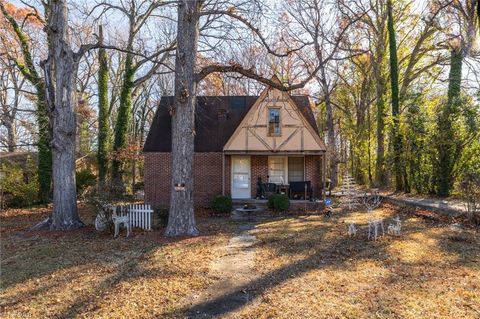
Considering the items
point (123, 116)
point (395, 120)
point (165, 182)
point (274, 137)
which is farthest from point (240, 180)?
point (123, 116)

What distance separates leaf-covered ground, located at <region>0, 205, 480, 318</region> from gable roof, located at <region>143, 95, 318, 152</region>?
7401 mm

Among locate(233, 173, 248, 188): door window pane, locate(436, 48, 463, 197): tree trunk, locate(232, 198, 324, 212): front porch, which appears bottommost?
locate(232, 198, 324, 212): front porch

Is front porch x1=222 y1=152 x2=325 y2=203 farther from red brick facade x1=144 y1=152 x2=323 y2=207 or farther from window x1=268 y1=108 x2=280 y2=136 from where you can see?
window x1=268 y1=108 x2=280 y2=136

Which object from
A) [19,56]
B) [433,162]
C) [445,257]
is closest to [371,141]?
[433,162]

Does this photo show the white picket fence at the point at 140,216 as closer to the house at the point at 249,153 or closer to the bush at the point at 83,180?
the house at the point at 249,153

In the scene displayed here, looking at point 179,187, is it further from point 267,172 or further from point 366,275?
point 267,172

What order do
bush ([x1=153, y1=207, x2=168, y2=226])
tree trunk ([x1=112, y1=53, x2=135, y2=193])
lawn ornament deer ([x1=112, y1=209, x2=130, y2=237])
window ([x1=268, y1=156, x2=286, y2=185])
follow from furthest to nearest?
tree trunk ([x1=112, y1=53, x2=135, y2=193]), window ([x1=268, y1=156, x2=286, y2=185]), bush ([x1=153, y1=207, x2=168, y2=226]), lawn ornament deer ([x1=112, y1=209, x2=130, y2=237])

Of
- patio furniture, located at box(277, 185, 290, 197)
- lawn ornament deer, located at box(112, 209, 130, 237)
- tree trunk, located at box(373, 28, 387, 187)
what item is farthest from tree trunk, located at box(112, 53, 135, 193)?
tree trunk, located at box(373, 28, 387, 187)

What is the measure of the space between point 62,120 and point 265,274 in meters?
8.50

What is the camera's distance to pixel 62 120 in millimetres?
11078

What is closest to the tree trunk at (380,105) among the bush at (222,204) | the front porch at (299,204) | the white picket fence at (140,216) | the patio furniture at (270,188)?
the front porch at (299,204)

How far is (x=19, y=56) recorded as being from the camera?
62.4 feet

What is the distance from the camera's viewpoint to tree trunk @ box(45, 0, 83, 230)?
11.0 meters

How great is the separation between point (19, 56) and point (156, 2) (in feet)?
26.5
